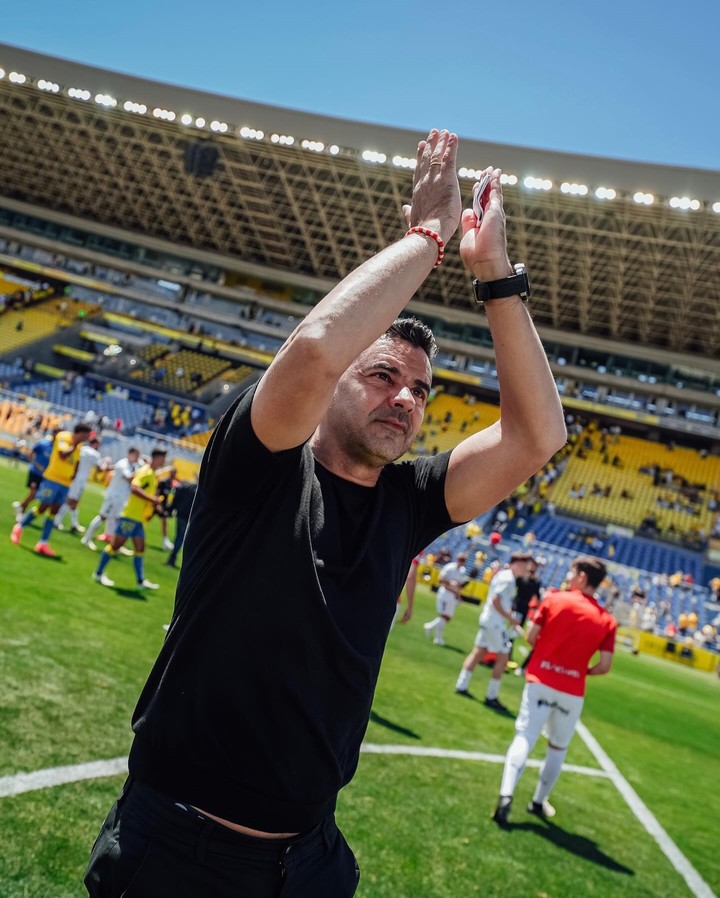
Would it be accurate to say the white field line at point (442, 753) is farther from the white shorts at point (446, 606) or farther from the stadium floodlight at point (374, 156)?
the stadium floodlight at point (374, 156)

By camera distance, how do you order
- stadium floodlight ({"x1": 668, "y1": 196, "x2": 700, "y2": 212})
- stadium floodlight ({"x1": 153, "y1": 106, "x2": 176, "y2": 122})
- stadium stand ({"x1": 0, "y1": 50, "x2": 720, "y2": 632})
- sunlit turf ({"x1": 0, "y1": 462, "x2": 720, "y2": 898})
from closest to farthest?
1. sunlit turf ({"x1": 0, "y1": 462, "x2": 720, "y2": 898})
2. stadium floodlight ({"x1": 668, "y1": 196, "x2": 700, "y2": 212})
3. stadium stand ({"x1": 0, "y1": 50, "x2": 720, "y2": 632})
4. stadium floodlight ({"x1": 153, "y1": 106, "x2": 176, "y2": 122})

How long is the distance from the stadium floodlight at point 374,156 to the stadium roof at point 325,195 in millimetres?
72

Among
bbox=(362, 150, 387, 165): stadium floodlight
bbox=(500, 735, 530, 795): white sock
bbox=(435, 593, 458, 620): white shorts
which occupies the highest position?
bbox=(362, 150, 387, 165): stadium floodlight

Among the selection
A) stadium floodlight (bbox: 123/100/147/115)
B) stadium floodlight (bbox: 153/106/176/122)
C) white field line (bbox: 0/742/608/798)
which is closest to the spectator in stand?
white field line (bbox: 0/742/608/798)

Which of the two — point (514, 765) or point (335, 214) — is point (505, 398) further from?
point (335, 214)

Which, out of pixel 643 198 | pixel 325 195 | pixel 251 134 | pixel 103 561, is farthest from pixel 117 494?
pixel 325 195

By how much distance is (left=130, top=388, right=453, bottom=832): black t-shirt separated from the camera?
168 cm

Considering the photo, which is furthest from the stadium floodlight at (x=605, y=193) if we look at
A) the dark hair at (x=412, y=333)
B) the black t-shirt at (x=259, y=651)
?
the black t-shirt at (x=259, y=651)

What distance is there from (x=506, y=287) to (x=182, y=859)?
1672 mm

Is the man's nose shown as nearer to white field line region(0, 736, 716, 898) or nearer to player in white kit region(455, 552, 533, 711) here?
white field line region(0, 736, 716, 898)

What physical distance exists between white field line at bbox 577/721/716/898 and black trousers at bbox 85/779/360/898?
4802mm

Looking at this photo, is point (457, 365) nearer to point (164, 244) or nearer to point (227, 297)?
point (227, 297)

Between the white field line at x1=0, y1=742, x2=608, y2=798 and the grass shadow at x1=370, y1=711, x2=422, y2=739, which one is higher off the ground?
the white field line at x1=0, y1=742, x2=608, y2=798

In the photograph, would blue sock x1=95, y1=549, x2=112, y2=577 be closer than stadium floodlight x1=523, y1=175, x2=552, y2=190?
Yes
